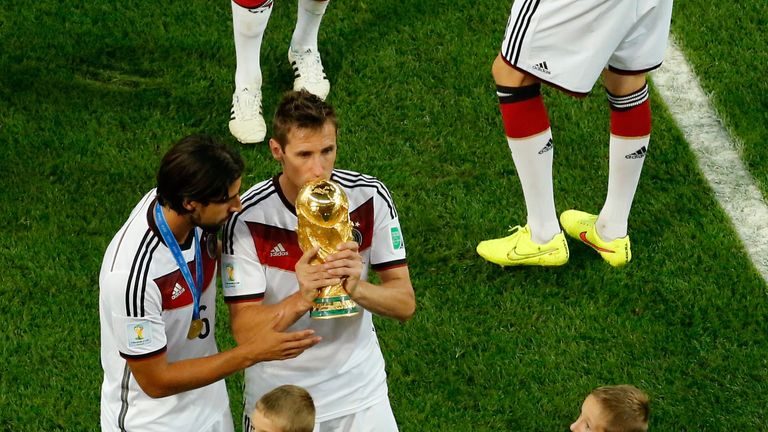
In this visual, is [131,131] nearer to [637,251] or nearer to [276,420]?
[637,251]

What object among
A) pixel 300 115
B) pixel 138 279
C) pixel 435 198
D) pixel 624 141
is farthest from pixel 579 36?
pixel 138 279

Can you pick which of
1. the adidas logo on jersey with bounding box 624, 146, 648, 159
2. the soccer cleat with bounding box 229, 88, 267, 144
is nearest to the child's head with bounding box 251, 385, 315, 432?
the adidas logo on jersey with bounding box 624, 146, 648, 159

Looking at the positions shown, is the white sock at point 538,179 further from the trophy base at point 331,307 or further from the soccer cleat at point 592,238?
the trophy base at point 331,307

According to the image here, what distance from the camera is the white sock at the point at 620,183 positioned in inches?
221

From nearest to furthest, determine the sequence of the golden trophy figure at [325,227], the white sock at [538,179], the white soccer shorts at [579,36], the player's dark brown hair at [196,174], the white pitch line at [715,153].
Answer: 1. the player's dark brown hair at [196,174]
2. the golden trophy figure at [325,227]
3. the white soccer shorts at [579,36]
4. the white sock at [538,179]
5. the white pitch line at [715,153]

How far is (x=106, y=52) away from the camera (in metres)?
7.07

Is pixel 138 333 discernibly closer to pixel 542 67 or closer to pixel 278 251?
pixel 278 251

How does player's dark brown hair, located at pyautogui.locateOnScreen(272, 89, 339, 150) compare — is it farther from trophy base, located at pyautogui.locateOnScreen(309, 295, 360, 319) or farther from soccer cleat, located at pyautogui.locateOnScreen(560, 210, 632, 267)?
soccer cleat, located at pyautogui.locateOnScreen(560, 210, 632, 267)

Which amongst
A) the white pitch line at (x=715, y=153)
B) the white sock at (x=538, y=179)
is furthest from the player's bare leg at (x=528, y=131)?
the white pitch line at (x=715, y=153)

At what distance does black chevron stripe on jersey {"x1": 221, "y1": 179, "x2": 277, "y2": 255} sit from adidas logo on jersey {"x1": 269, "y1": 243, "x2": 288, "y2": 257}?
0.40ft

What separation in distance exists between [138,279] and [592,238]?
297 cm

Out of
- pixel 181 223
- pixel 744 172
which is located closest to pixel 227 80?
pixel 744 172

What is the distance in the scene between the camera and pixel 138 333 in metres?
3.47

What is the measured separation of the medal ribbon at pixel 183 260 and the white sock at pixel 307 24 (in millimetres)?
3210
